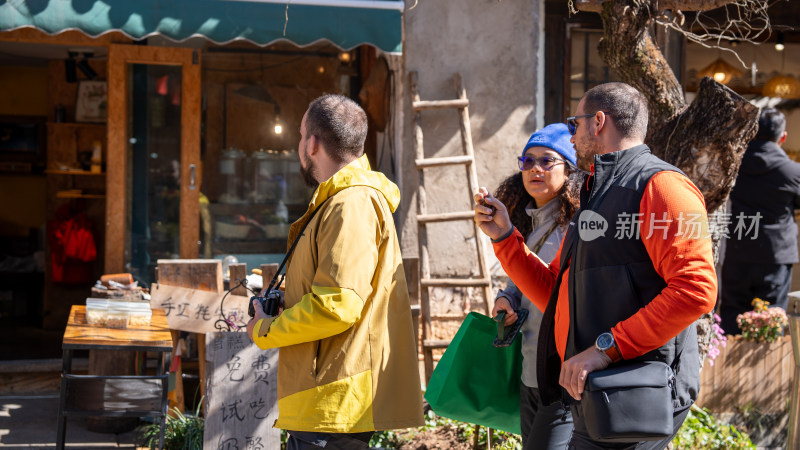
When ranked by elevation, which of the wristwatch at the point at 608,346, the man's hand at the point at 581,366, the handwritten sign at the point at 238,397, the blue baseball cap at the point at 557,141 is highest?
the blue baseball cap at the point at 557,141

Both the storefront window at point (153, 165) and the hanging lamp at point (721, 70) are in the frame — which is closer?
the storefront window at point (153, 165)

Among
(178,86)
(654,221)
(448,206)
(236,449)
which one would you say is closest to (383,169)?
(448,206)

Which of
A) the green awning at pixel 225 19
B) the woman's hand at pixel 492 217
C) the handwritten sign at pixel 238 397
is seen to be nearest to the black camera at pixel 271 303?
the woman's hand at pixel 492 217

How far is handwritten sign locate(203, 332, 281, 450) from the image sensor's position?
4297 mm

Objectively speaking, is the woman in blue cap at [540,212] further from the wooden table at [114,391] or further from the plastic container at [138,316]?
the plastic container at [138,316]

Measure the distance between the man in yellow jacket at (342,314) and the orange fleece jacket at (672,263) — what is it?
0.82 meters

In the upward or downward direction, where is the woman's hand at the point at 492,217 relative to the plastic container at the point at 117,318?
upward

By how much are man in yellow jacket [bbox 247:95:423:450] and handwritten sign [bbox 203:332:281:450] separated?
154 cm

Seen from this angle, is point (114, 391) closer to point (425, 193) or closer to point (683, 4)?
point (425, 193)

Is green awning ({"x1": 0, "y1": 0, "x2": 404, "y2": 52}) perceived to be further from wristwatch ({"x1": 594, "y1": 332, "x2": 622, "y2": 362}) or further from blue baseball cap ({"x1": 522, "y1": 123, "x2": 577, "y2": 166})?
wristwatch ({"x1": 594, "y1": 332, "x2": 622, "y2": 362})

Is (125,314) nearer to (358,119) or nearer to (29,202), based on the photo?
(358,119)

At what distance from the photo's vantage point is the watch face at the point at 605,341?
7.79ft

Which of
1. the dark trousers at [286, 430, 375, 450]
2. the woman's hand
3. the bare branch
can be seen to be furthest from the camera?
the bare branch

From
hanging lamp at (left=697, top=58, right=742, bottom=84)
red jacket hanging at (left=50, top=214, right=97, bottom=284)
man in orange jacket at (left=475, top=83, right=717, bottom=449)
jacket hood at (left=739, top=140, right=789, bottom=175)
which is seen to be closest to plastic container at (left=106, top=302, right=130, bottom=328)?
man in orange jacket at (left=475, top=83, right=717, bottom=449)
